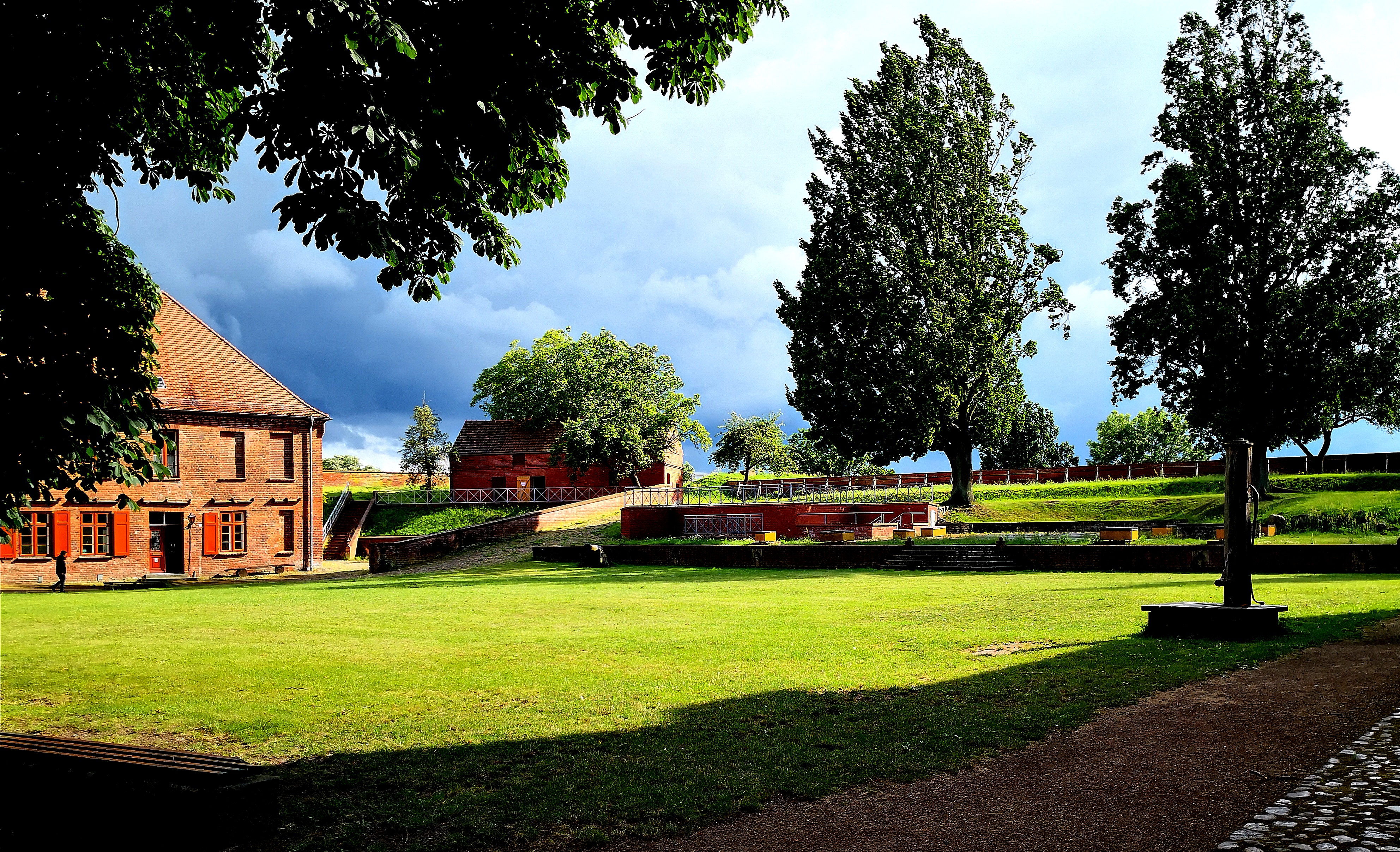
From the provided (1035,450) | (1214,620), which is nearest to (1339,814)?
(1214,620)

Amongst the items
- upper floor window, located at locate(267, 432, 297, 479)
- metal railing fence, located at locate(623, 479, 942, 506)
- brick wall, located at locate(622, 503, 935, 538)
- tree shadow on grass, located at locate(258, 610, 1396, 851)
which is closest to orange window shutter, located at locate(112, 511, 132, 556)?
upper floor window, located at locate(267, 432, 297, 479)

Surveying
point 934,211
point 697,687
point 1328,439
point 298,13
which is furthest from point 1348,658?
point 1328,439

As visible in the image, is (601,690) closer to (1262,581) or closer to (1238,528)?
(1238,528)

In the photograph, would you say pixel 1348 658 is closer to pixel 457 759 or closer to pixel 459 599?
pixel 457 759

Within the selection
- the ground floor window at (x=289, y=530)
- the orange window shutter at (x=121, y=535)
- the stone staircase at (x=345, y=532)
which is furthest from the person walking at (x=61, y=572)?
the stone staircase at (x=345, y=532)

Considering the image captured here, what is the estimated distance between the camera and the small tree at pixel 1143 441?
92.0 meters

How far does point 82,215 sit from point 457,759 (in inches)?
265

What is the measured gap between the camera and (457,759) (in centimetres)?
698

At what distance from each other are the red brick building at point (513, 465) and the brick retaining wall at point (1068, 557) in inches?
1108

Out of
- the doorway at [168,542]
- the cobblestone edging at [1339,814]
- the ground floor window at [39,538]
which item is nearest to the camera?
the cobblestone edging at [1339,814]

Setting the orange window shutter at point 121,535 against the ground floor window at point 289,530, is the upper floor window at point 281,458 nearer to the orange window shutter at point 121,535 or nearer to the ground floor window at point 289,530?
the ground floor window at point 289,530

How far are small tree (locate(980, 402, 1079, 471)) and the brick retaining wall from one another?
57.3m

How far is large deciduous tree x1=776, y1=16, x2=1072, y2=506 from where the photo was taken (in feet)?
123

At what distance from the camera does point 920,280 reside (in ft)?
124
